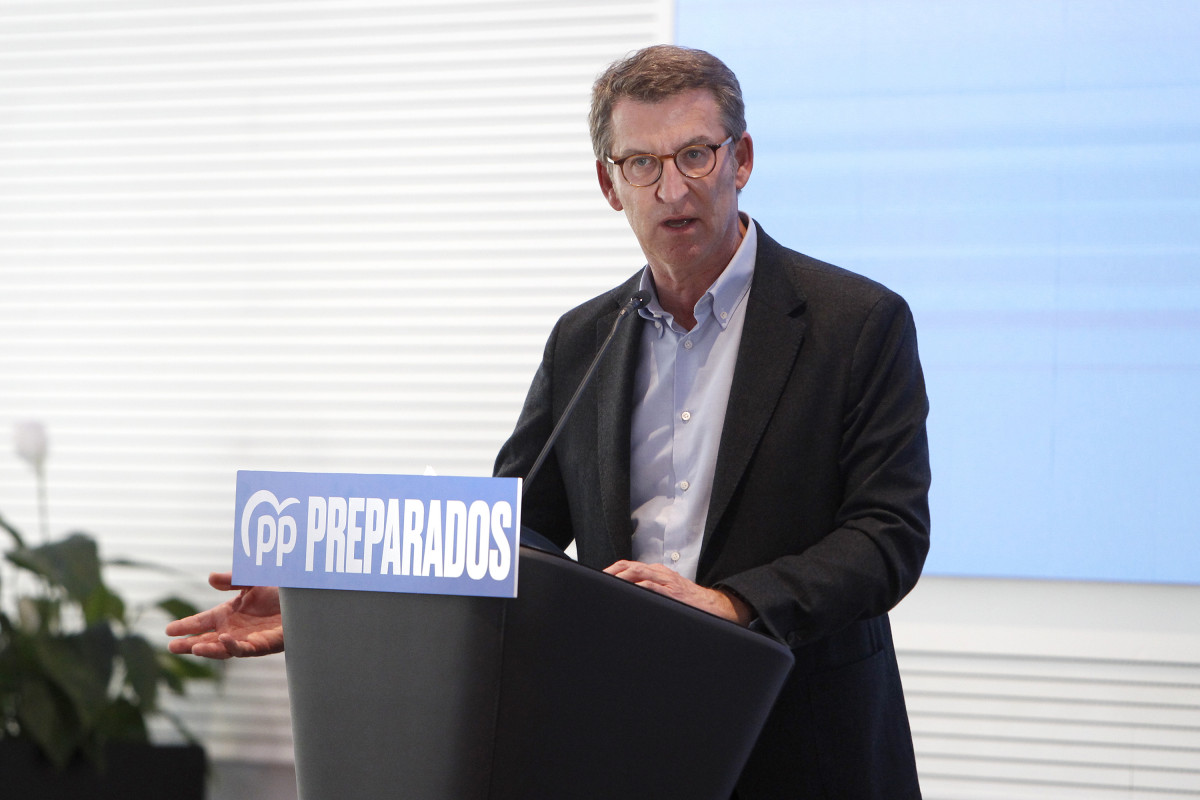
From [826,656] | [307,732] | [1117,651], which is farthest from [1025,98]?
[307,732]

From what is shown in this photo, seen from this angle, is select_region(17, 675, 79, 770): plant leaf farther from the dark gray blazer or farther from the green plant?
the dark gray blazer

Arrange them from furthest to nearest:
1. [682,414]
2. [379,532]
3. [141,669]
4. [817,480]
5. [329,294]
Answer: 1. [141,669]
2. [329,294]
3. [682,414]
4. [817,480]
5. [379,532]

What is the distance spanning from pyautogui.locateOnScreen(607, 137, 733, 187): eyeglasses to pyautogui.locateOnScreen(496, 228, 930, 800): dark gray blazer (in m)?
0.16

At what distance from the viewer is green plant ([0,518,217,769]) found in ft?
10.5

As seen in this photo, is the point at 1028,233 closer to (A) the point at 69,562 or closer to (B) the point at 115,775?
(A) the point at 69,562

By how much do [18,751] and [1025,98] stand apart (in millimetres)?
3328

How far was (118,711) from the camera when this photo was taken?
10.9 feet

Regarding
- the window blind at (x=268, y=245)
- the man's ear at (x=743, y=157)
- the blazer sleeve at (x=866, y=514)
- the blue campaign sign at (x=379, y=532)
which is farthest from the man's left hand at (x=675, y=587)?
the window blind at (x=268, y=245)

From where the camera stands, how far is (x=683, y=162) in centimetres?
140

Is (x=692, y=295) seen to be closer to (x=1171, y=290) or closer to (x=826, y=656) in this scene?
(x=826, y=656)

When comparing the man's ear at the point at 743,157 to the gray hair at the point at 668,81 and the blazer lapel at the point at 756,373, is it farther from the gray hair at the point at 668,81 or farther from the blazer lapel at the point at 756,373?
the blazer lapel at the point at 756,373

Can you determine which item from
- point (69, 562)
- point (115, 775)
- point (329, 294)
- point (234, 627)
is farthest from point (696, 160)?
point (115, 775)

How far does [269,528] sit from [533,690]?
228 millimetres

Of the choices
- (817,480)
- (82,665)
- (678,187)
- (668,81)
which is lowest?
(82,665)
